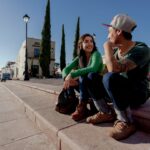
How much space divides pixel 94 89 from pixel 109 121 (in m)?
0.37

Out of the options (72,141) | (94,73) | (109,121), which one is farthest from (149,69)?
(72,141)

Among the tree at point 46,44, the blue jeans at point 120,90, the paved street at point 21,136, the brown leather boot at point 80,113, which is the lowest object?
the paved street at point 21,136

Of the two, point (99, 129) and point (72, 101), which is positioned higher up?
point (72, 101)

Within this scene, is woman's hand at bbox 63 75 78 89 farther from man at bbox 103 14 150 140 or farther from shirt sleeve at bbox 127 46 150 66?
shirt sleeve at bbox 127 46 150 66

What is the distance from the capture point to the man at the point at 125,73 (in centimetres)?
157

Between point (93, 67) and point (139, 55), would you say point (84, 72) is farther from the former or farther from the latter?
point (139, 55)

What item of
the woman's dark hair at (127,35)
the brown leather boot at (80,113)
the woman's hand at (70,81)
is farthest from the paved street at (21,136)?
the woman's dark hair at (127,35)

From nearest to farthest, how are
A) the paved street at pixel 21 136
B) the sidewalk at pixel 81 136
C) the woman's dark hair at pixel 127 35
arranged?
the sidewalk at pixel 81 136, the woman's dark hair at pixel 127 35, the paved street at pixel 21 136

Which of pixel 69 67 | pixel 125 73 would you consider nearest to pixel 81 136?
pixel 125 73

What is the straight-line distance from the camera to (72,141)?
158 centimetres

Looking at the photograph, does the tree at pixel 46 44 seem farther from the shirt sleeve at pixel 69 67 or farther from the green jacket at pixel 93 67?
the green jacket at pixel 93 67

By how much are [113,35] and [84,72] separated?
0.54 m

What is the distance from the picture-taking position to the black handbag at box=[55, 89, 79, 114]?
245 centimetres

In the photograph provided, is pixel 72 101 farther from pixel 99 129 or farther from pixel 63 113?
pixel 99 129
